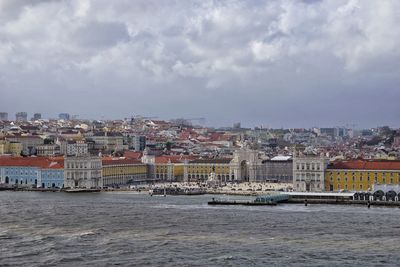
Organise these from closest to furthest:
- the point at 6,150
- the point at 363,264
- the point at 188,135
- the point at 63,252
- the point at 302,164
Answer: the point at 363,264 → the point at 63,252 → the point at 302,164 → the point at 6,150 → the point at 188,135

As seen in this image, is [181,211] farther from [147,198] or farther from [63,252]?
[63,252]

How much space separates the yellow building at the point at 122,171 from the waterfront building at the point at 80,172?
125cm

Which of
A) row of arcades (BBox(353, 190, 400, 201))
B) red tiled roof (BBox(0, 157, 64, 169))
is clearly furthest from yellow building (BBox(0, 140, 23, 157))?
row of arcades (BBox(353, 190, 400, 201))

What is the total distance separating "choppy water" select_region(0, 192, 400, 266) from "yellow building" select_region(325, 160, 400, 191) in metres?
7.61

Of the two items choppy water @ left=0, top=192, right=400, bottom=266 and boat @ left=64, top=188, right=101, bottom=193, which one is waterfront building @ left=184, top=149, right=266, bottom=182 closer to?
boat @ left=64, top=188, right=101, bottom=193

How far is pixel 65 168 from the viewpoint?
177ft

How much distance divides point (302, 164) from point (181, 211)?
582 inches

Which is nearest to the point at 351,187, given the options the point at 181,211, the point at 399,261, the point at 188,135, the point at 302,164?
the point at 302,164

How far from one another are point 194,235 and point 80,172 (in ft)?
92.1

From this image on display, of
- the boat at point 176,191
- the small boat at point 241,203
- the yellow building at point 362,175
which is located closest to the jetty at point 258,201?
the small boat at point 241,203

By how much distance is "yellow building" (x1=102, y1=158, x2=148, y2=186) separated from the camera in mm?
56375

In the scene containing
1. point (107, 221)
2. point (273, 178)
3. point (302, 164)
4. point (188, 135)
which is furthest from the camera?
point (188, 135)

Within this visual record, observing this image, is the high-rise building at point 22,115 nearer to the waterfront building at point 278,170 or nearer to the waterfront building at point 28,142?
the waterfront building at point 28,142

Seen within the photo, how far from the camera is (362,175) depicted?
152ft
